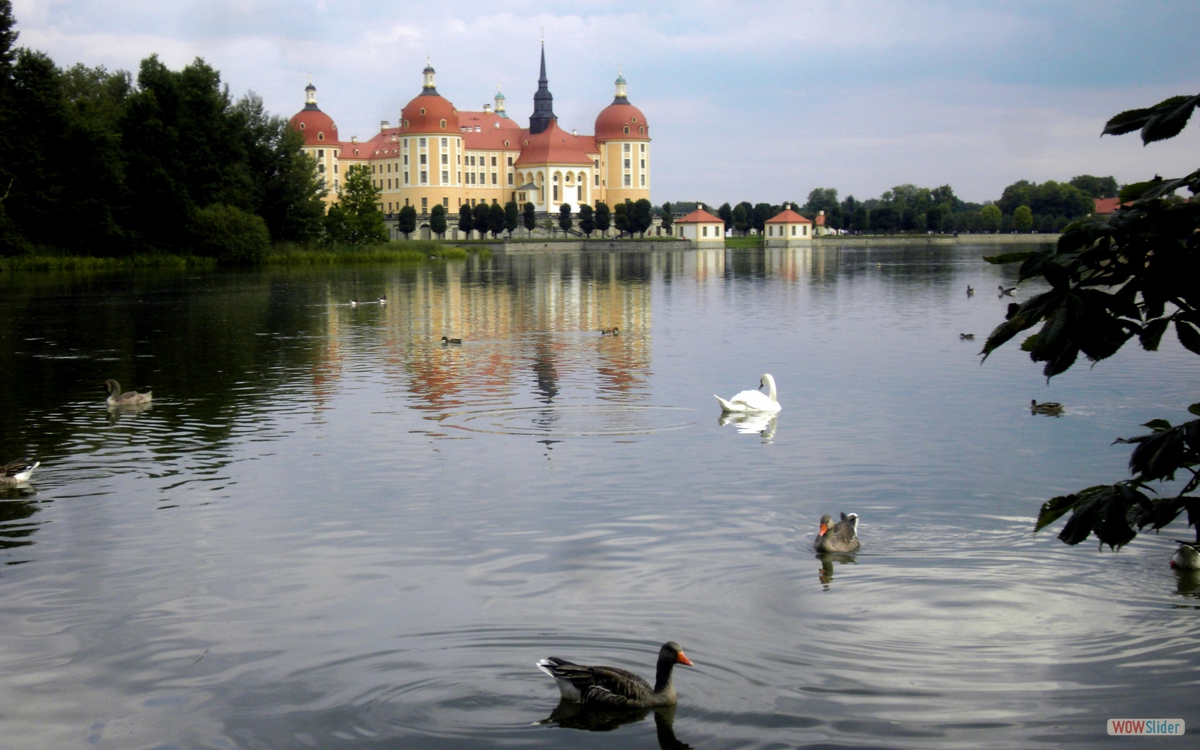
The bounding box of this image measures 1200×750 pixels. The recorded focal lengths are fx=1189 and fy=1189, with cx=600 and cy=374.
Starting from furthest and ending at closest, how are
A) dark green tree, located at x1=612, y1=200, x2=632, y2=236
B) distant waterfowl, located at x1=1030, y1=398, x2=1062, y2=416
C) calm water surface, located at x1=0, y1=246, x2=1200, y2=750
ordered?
dark green tree, located at x1=612, y1=200, x2=632, y2=236 → distant waterfowl, located at x1=1030, y1=398, x2=1062, y2=416 → calm water surface, located at x1=0, y1=246, x2=1200, y2=750

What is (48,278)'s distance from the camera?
49406 mm

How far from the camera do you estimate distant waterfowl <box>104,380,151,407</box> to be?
14.8 m

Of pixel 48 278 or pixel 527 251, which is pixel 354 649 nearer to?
pixel 48 278

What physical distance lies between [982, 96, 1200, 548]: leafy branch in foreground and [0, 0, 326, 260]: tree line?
5863 centimetres

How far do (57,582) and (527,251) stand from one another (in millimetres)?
107346

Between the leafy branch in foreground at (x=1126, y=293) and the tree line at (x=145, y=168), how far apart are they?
5863 cm

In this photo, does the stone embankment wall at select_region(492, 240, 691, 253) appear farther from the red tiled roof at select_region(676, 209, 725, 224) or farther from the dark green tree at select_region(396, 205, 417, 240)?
the dark green tree at select_region(396, 205, 417, 240)

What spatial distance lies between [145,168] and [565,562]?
62.0m

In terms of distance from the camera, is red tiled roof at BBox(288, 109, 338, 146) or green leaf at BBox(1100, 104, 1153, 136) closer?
green leaf at BBox(1100, 104, 1153, 136)

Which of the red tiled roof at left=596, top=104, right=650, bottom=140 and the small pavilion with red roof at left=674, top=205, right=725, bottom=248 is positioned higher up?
the red tiled roof at left=596, top=104, right=650, bottom=140

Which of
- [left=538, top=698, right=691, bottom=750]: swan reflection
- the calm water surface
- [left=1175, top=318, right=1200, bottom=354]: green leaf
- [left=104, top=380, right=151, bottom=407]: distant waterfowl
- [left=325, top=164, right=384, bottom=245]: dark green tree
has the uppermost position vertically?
[left=325, top=164, right=384, bottom=245]: dark green tree

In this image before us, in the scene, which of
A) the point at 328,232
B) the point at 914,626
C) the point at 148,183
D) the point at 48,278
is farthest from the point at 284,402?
the point at 328,232

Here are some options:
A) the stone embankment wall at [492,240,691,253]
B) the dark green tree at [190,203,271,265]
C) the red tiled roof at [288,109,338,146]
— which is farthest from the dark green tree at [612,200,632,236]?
the dark green tree at [190,203,271,265]

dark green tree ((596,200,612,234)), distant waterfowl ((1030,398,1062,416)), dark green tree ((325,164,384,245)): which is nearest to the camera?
distant waterfowl ((1030,398,1062,416))
